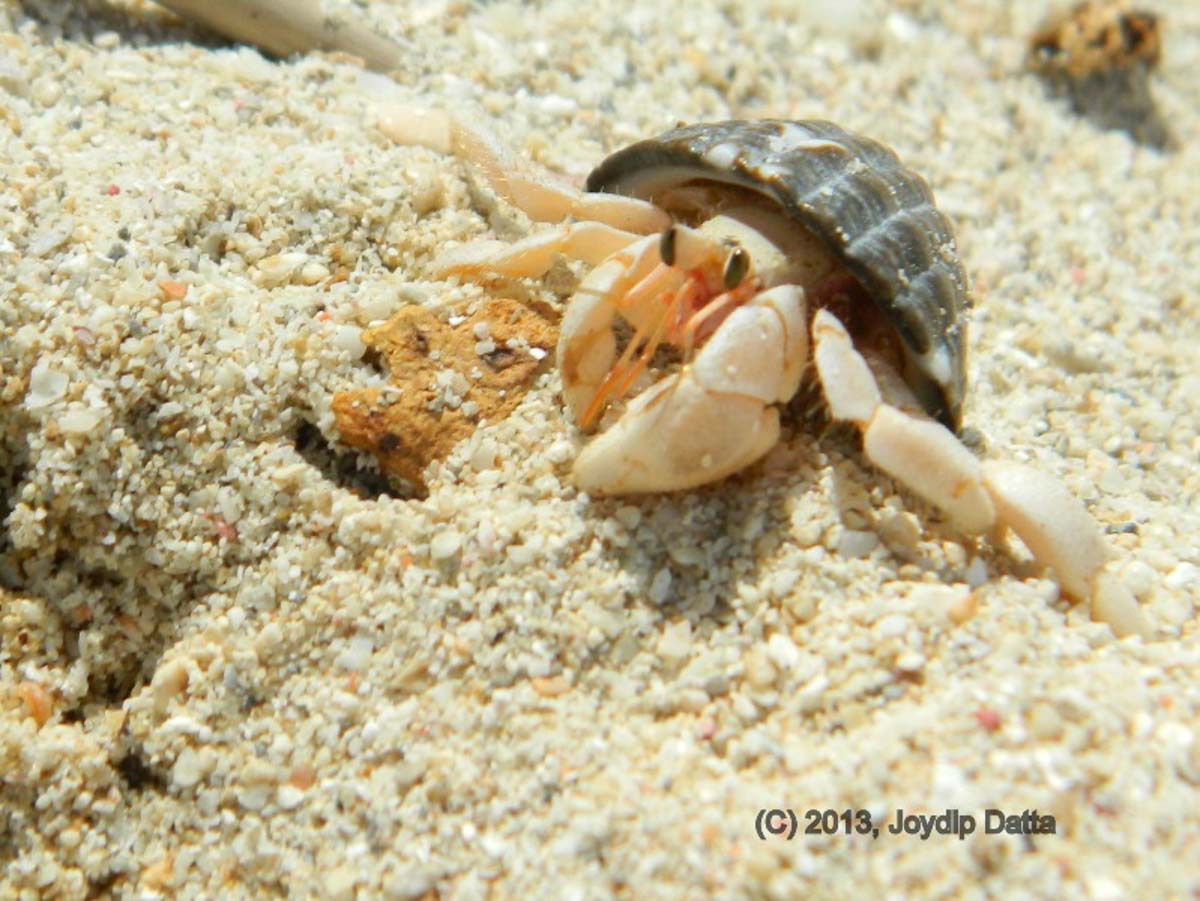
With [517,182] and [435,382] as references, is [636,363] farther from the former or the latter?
[517,182]

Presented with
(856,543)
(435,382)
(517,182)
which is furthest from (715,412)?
(517,182)

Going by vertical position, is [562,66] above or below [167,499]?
above

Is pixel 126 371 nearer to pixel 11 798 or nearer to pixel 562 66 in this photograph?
pixel 11 798

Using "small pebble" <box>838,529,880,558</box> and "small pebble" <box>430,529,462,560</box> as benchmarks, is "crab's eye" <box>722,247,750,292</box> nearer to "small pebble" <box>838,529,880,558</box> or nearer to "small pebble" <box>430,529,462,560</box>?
"small pebble" <box>838,529,880,558</box>

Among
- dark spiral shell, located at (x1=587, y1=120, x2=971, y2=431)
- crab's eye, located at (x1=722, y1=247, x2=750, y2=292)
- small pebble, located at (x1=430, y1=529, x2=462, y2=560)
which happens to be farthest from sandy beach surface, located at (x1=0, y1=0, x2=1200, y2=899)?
crab's eye, located at (x1=722, y1=247, x2=750, y2=292)

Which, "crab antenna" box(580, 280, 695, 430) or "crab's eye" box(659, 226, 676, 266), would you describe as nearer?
"crab's eye" box(659, 226, 676, 266)

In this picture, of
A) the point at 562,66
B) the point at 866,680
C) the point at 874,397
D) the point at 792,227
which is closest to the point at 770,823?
the point at 866,680

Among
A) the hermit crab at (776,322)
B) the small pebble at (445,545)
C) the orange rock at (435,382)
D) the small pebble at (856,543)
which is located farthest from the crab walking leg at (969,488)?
the small pebble at (445,545)
